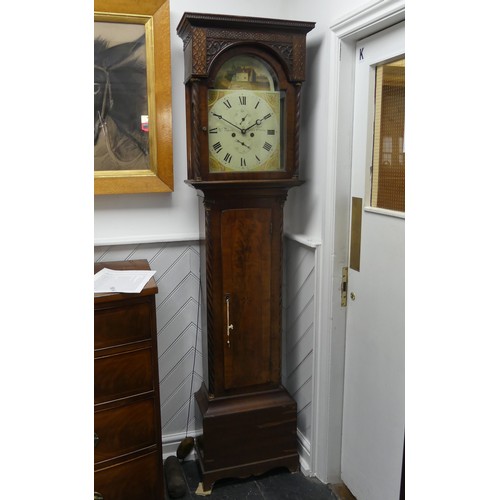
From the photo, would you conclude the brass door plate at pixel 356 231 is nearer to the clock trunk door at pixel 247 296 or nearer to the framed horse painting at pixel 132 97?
the clock trunk door at pixel 247 296

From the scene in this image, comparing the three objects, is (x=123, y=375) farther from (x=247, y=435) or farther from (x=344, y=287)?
(x=344, y=287)

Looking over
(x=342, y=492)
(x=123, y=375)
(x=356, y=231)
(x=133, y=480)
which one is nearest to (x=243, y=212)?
(x=356, y=231)

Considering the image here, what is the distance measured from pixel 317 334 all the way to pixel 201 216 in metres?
0.71

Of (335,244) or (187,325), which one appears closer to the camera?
(335,244)

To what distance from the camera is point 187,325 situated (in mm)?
2361

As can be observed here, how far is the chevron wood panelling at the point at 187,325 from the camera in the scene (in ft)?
7.28

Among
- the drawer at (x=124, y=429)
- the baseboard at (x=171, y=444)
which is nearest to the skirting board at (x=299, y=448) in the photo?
the baseboard at (x=171, y=444)

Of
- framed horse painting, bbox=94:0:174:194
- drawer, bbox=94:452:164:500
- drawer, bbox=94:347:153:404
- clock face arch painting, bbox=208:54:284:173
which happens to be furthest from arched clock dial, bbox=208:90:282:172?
drawer, bbox=94:452:164:500

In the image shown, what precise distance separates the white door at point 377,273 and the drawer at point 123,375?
2.76 feet

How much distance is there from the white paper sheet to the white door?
2.76 feet

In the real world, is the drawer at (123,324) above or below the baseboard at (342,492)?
above

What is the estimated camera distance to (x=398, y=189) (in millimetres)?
1711

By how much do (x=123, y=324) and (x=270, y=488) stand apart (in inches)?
40.5
